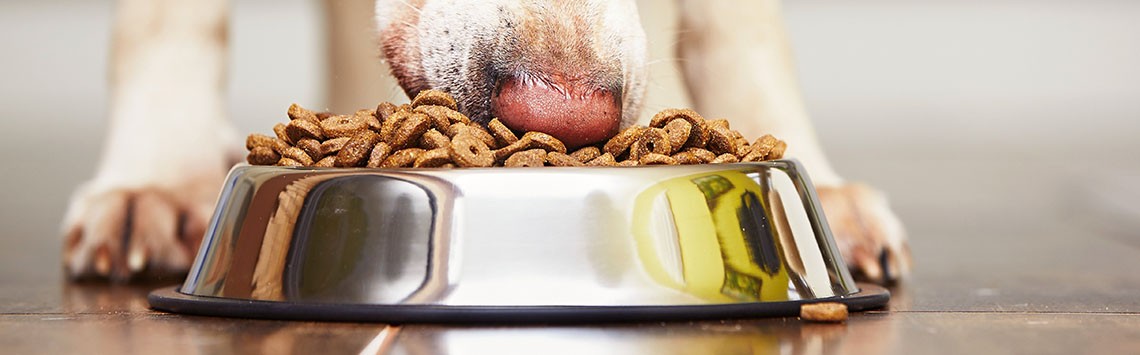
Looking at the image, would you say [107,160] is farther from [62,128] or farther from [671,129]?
[62,128]

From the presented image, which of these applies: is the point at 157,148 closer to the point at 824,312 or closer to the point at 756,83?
Answer: the point at 756,83

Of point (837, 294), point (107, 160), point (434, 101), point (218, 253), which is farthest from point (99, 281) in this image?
point (837, 294)

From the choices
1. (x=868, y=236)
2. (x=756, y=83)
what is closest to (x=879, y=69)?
(x=756, y=83)

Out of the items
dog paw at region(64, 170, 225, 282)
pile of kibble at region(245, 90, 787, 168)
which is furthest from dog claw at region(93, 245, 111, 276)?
pile of kibble at region(245, 90, 787, 168)

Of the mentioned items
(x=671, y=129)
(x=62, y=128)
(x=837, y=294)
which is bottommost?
(x=62, y=128)

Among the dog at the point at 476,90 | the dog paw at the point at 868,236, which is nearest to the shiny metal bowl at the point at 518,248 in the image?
the dog at the point at 476,90

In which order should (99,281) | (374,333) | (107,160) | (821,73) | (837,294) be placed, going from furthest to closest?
(821,73) → (107,160) → (99,281) → (837,294) → (374,333)
